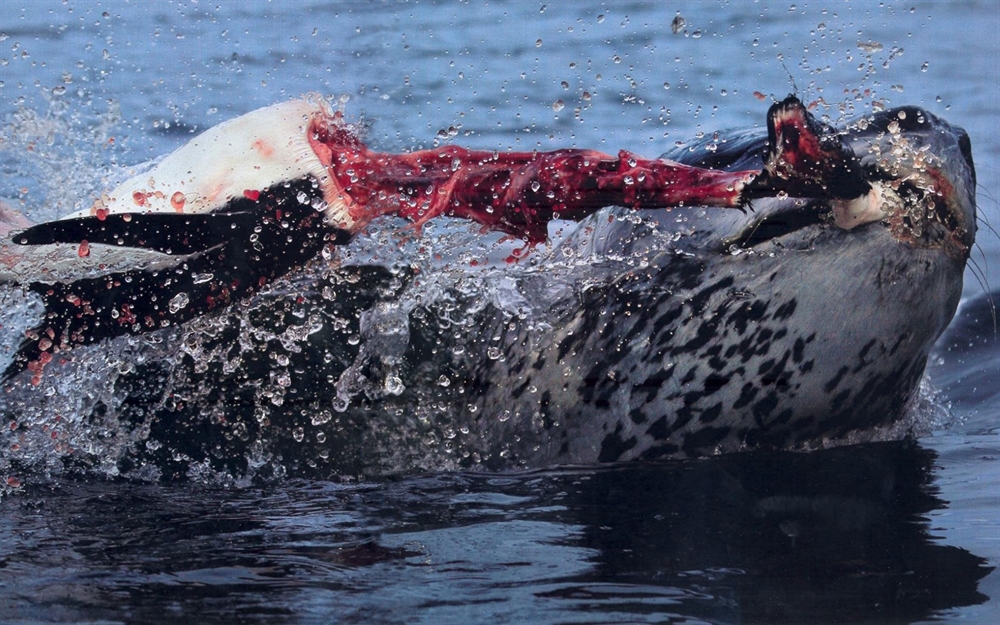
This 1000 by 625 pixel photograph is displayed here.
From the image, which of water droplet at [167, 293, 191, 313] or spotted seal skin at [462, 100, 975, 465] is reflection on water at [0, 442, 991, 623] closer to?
spotted seal skin at [462, 100, 975, 465]

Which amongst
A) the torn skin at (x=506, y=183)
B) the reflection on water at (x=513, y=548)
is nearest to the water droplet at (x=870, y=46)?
the torn skin at (x=506, y=183)

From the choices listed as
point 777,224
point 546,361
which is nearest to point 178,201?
point 546,361

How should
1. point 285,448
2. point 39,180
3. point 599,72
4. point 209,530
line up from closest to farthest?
point 209,530
point 285,448
point 599,72
point 39,180

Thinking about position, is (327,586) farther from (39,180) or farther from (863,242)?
(39,180)

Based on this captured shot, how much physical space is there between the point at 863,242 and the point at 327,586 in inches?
59.3

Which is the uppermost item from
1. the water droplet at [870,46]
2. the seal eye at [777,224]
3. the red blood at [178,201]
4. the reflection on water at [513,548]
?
the water droplet at [870,46]

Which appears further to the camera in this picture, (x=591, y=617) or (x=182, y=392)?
(x=182, y=392)

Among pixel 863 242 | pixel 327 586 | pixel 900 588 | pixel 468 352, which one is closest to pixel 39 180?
pixel 468 352

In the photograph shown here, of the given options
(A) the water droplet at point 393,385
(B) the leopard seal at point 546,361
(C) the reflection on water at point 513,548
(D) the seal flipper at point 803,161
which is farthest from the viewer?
(A) the water droplet at point 393,385

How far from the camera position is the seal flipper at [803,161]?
2521 millimetres

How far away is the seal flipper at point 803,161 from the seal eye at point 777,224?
0.22 ft

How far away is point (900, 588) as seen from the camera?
209cm

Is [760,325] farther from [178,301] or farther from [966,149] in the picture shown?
[178,301]

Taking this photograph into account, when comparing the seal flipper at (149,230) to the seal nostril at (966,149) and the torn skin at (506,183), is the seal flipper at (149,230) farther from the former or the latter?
the seal nostril at (966,149)
